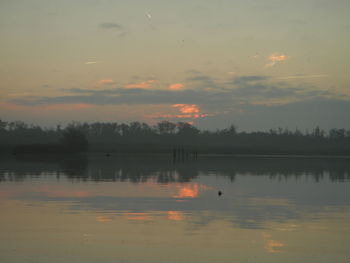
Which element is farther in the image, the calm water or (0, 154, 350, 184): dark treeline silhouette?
(0, 154, 350, 184): dark treeline silhouette

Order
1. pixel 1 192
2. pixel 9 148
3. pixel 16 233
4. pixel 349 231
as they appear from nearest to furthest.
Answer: pixel 16 233 → pixel 349 231 → pixel 1 192 → pixel 9 148

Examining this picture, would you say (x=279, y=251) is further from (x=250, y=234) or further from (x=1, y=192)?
(x=1, y=192)

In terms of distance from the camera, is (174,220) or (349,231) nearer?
(349,231)

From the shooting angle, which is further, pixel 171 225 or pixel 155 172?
pixel 155 172

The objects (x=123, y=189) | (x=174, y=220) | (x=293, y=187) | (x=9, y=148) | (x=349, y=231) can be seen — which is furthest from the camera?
(x=9, y=148)

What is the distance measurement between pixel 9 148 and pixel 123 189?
273 feet

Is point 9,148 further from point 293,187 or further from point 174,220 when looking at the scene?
point 174,220

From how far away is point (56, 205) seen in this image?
79.2ft

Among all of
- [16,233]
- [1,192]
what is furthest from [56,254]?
[1,192]

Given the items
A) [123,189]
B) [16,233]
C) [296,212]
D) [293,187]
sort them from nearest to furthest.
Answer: [16,233] → [296,212] → [123,189] → [293,187]

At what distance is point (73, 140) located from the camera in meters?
110

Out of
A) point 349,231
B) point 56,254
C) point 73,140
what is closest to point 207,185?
point 349,231

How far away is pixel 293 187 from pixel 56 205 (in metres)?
18.5

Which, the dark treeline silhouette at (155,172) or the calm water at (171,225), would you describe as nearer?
the calm water at (171,225)
